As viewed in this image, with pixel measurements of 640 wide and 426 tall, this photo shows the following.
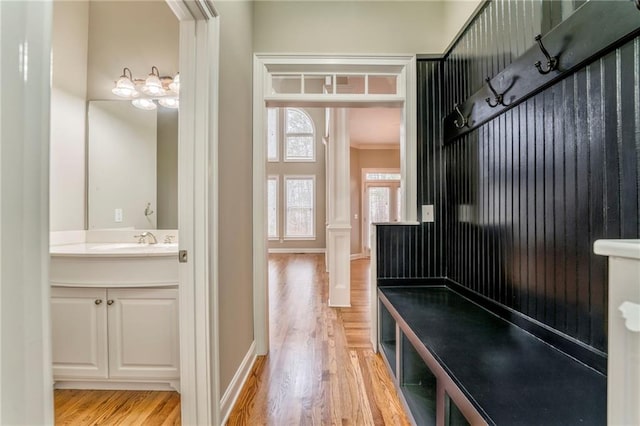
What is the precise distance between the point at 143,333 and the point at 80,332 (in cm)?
40

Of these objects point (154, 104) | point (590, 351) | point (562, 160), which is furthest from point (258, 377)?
point (154, 104)

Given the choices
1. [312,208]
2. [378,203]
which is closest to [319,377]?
[378,203]

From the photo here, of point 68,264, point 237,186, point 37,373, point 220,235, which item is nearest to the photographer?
point 37,373

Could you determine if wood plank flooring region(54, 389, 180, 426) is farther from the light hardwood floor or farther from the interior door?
the interior door

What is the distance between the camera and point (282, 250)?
8.77 metres

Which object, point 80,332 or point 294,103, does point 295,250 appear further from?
point 80,332

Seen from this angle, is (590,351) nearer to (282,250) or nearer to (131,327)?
(131,327)

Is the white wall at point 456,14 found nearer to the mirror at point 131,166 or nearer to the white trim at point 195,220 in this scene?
the white trim at point 195,220

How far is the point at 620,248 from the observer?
47cm

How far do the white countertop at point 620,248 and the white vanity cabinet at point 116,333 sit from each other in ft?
6.48

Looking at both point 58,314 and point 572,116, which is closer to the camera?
point 572,116

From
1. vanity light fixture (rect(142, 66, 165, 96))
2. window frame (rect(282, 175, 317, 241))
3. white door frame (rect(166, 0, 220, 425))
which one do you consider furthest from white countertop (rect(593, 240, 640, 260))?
window frame (rect(282, 175, 317, 241))

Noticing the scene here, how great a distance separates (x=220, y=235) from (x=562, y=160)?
1.59 metres

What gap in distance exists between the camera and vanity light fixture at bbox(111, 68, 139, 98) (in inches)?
95.0
